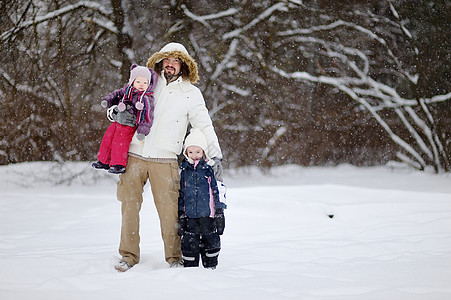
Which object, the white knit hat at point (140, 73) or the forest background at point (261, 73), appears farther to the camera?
the forest background at point (261, 73)

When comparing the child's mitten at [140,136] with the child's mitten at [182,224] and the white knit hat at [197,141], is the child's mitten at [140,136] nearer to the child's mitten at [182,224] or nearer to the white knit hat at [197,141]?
the white knit hat at [197,141]

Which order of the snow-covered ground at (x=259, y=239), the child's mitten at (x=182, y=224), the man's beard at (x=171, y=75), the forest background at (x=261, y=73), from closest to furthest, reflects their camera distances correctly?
1. the snow-covered ground at (x=259, y=239)
2. the child's mitten at (x=182, y=224)
3. the man's beard at (x=171, y=75)
4. the forest background at (x=261, y=73)

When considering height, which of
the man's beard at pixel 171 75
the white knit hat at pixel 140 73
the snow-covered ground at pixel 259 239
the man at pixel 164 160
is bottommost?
the snow-covered ground at pixel 259 239

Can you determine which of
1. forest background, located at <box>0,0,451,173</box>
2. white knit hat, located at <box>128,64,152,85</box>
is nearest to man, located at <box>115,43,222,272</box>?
white knit hat, located at <box>128,64,152,85</box>

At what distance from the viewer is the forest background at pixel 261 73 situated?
8.57 metres

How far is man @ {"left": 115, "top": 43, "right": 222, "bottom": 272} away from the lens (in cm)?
364

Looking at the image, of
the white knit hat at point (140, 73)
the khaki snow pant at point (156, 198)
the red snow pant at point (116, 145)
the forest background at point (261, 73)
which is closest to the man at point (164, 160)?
the khaki snow pant at point (156, 198)

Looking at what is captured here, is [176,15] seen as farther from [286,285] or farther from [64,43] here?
[286,285]

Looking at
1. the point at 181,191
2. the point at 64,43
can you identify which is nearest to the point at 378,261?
the point at 181,191

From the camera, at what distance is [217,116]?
9.01 meters

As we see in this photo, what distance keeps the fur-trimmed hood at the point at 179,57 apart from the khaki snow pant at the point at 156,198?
2.47 ft

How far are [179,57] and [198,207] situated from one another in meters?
1.22

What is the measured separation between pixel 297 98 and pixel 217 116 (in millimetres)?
1698

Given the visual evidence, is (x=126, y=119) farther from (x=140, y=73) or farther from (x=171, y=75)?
(x=171, y=75)
